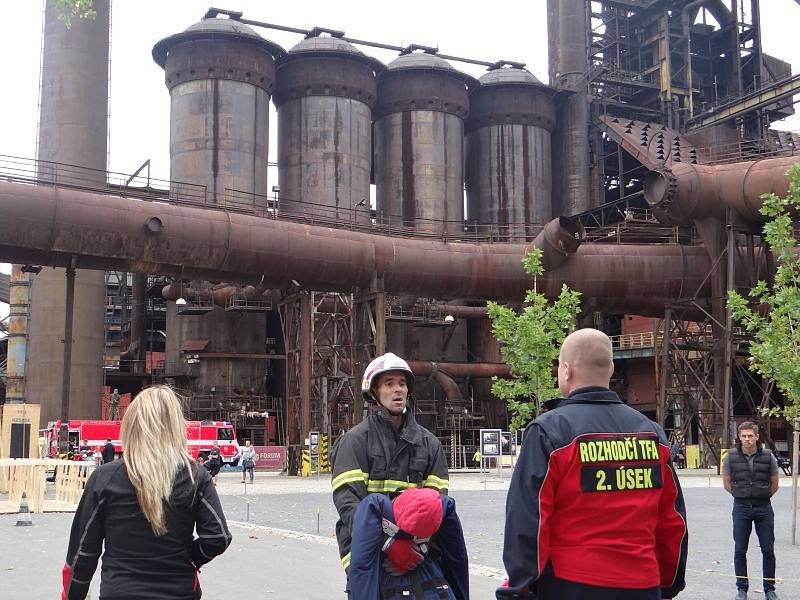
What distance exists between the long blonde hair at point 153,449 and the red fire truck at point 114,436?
3612 cm

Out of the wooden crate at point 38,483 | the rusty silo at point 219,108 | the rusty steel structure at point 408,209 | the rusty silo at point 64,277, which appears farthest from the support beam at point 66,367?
the rusty silo at point 64,277

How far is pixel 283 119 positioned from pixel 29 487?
32575 mm

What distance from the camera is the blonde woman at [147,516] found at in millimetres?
4379

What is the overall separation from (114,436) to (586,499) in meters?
41.2

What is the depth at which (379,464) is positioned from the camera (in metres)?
4.89

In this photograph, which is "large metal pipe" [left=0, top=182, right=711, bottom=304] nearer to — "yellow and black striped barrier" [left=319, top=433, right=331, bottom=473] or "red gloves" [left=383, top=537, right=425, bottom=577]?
"yellow and black striped barrier" [left=319, top=433, right=331, bottom=473]

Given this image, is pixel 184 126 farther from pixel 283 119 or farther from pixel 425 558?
pixel 425 558

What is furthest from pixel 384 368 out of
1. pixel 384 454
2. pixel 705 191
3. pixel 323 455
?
pixel 323 455

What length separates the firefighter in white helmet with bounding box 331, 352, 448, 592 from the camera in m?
4.81

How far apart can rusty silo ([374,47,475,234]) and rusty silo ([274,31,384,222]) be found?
6.29 ft

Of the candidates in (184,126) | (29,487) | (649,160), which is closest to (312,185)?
(184,126)

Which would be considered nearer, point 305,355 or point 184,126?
point 305,355

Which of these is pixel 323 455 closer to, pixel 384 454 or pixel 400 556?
pixel 384 454

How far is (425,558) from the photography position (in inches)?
181
